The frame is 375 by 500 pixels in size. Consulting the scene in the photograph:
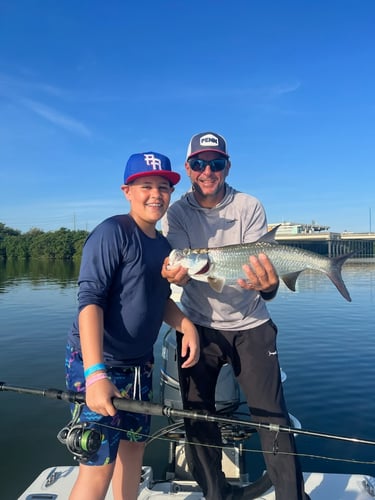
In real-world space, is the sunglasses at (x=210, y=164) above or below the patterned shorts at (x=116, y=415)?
above

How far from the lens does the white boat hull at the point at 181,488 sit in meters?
3.96

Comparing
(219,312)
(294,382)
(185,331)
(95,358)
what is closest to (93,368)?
(95,358)

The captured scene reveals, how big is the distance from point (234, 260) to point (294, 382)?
6.95 metres

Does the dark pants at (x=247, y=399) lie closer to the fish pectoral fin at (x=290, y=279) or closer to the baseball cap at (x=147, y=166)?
the fish pectoral fin at (x=290, y=279)

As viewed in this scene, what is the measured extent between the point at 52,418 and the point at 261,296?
5.99m

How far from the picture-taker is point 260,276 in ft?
12.3

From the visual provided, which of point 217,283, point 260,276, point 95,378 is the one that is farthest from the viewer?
point 217,283

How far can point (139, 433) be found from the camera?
3348mm

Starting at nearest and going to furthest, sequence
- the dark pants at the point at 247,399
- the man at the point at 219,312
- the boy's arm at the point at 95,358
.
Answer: the boy's arm at the point at 95,358 < the dark pants at the point at 247,399 < the man at the point at 219,312

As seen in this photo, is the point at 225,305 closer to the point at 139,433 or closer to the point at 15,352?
the point at 139,433

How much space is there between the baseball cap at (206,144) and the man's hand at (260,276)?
111 centimetres

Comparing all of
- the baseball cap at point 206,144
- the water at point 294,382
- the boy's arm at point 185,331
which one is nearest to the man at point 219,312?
the baseball cap at point 206,144

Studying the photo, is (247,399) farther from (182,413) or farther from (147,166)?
(147,166)

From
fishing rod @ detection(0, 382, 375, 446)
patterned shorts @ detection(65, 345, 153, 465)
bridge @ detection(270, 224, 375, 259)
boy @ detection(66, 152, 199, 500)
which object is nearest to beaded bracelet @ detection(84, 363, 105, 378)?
boy @ detection(66, 152, 199, 500)
